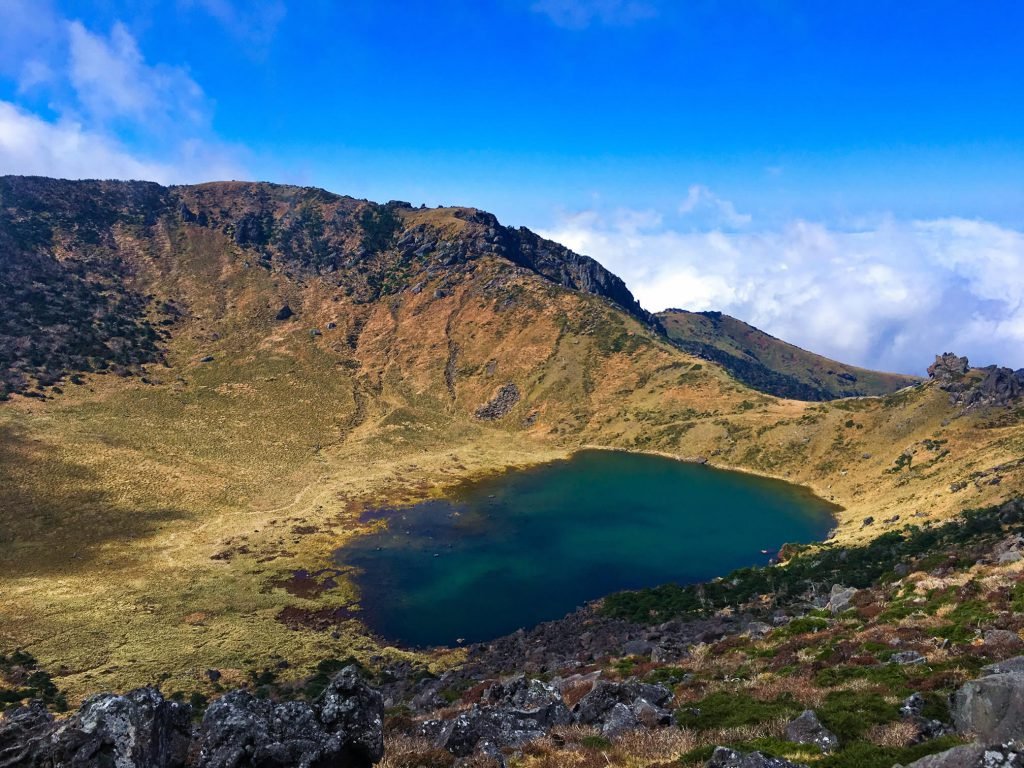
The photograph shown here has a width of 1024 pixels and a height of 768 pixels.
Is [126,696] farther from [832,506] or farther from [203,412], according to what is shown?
[203,412]

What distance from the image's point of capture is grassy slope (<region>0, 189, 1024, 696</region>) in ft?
198

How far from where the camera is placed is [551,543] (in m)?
87.1

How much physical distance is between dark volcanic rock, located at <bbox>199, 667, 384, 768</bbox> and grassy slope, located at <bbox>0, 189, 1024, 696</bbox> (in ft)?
140

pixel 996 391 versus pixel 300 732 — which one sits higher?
pixel 996 391

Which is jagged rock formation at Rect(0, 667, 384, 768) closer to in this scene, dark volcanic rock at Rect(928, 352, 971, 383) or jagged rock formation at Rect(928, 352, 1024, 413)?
jagged rock formation at Rect(928, 352, 1024, 413)

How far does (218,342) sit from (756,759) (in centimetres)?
20307

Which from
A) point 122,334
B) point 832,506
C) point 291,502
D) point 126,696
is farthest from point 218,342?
point 126,696

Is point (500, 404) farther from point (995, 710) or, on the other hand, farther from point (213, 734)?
point (995, 710)

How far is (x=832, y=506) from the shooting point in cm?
10325

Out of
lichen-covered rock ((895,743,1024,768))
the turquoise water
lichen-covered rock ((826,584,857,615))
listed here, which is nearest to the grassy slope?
the turquoise water

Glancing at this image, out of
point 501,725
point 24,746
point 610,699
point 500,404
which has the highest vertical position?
point 500,404

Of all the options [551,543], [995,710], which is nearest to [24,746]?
[995,710]

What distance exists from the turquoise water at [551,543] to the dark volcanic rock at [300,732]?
4800 cm

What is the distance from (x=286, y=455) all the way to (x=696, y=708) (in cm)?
12254
